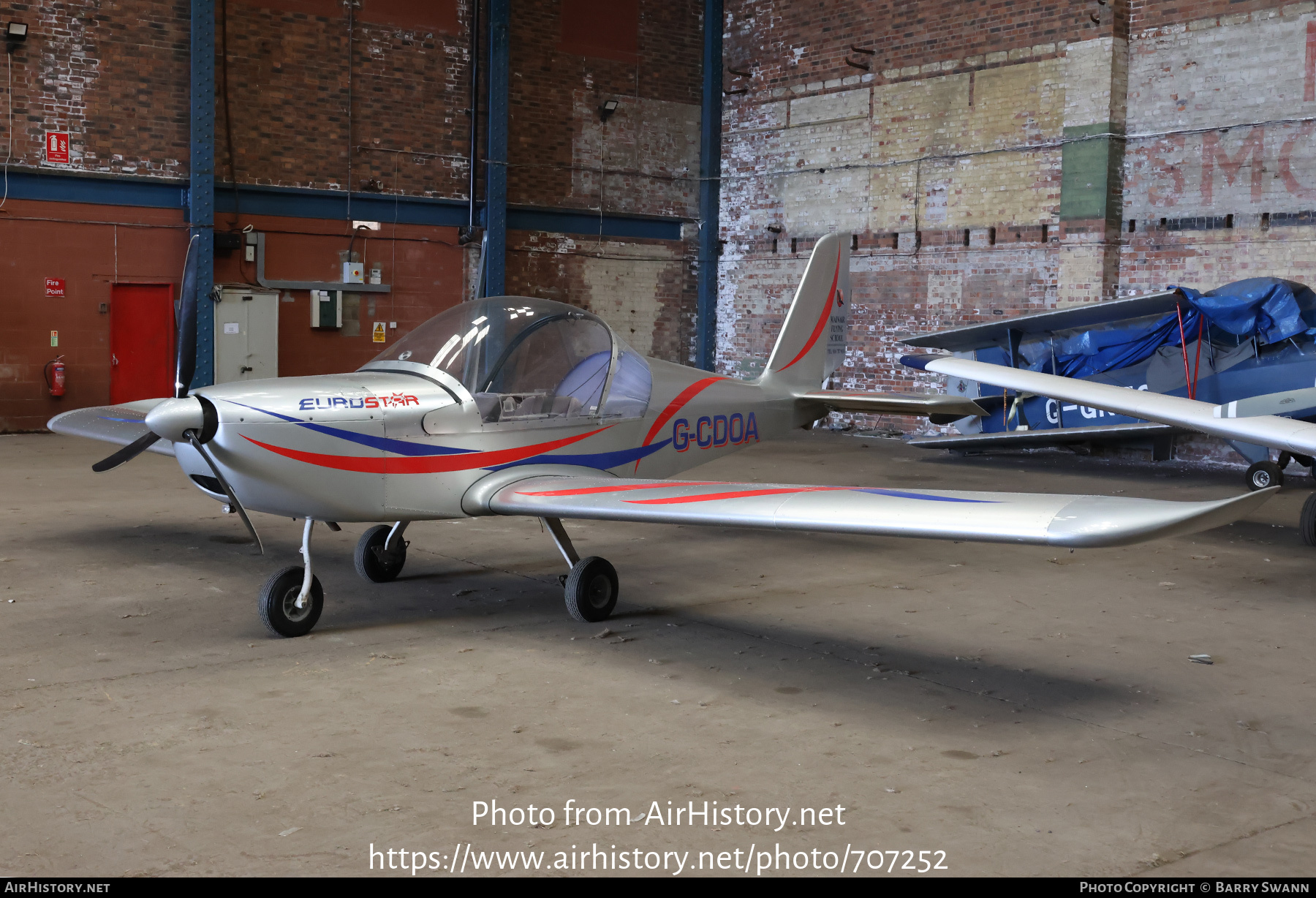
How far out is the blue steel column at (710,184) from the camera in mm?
19219

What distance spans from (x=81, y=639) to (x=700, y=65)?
52.4 ft

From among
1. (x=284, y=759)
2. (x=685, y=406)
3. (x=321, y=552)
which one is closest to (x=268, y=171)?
(x=321, y=552)

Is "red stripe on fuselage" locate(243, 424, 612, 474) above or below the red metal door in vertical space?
below

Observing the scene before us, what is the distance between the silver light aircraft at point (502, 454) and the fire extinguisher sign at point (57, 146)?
9571 millimetres

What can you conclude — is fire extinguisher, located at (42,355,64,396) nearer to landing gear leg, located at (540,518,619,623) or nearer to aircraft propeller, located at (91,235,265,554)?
aircraft propeller, located at (91,235,265,554)

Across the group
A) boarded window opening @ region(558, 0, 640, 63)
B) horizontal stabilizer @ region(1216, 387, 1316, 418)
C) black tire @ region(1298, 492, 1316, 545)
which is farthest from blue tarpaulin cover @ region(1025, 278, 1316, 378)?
boarded window opening @ region(558, 0, 640, 63)

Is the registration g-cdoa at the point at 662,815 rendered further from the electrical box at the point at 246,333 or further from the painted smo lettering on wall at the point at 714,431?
the electrical box at the point at 246,333

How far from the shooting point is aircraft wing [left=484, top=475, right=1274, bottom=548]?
3990 mm

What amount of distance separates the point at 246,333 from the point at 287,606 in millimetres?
10957

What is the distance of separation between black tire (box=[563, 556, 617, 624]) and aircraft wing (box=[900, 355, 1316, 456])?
301 cm

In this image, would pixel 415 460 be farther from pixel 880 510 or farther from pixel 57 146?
pixel 57 146

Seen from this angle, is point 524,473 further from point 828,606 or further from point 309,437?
point 828,606

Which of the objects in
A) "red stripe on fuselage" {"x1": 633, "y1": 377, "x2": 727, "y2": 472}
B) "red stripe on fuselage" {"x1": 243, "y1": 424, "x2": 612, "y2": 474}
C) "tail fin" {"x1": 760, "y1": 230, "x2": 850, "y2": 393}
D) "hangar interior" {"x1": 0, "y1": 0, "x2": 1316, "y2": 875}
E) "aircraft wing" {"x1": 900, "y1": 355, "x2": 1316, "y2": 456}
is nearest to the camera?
"hangar interior" {"x1": 0, "y1": 0, "x2": 1316, "y2": 875}

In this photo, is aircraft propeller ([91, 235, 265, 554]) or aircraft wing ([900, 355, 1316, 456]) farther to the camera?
aircraft wing ([900, 355, 1316, 456])
